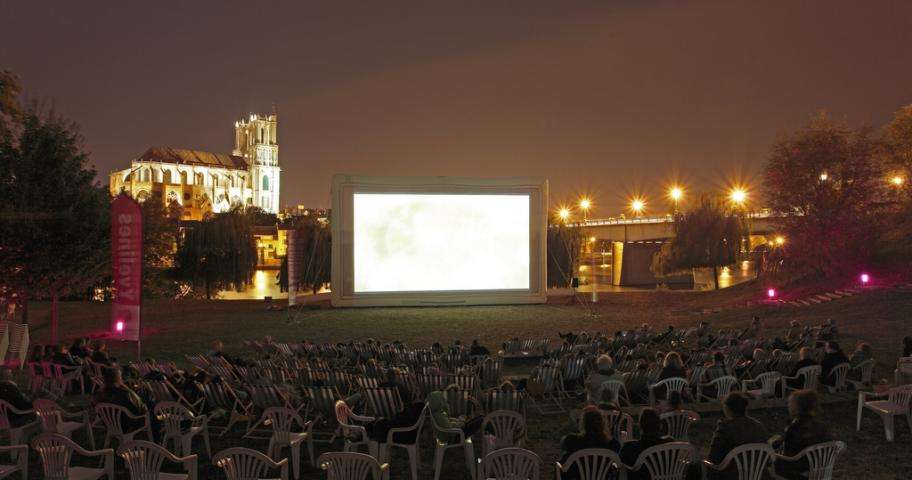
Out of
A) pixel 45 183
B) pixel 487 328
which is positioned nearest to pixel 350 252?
pixel 487 328

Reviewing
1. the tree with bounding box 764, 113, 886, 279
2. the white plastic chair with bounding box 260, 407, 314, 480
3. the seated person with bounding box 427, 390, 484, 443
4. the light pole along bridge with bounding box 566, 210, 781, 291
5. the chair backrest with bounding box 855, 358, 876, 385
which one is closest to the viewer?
the white plastic chair with bounding box 260, 407, 314, 480

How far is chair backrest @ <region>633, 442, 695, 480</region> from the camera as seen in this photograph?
4371 mm

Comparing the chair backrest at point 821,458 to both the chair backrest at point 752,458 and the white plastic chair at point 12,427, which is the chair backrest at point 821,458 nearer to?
the chair backrest at point 752,458

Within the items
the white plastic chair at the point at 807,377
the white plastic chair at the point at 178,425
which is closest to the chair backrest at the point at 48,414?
the white plastic chair at the point at 178,425

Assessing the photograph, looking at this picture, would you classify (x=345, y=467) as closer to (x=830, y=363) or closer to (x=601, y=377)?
(x=601, y=377)

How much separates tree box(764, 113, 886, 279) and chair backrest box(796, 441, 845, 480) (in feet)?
82.4

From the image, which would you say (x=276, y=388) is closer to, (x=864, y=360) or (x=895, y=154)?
(x=864, y=360)

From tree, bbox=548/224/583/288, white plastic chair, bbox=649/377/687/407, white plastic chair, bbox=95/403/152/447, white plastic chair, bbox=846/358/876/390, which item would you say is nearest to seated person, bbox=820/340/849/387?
white plastic chair, bbox=846/358/876/390

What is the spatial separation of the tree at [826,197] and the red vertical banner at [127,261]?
2515 centimetres

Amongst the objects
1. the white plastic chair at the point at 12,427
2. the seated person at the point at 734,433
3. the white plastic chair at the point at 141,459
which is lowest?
the white plastic chair at the point at 12,427

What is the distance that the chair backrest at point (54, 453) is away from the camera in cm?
448

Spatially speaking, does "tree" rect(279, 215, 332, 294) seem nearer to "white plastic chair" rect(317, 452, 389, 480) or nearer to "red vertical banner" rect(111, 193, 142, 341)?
"red vertical banner" rect(111, 193, 142, 341)

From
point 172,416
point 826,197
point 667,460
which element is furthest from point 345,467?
point 826,197

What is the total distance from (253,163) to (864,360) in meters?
176
